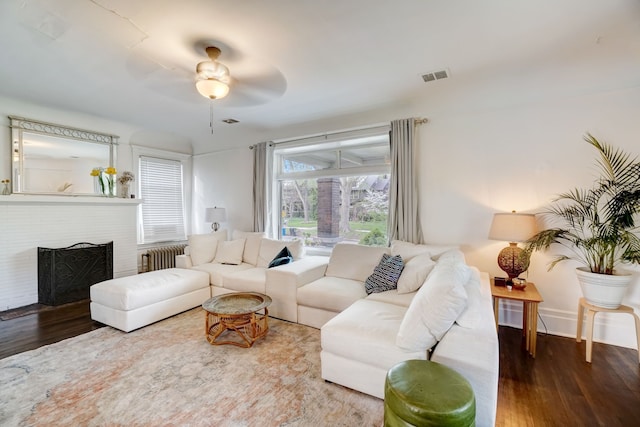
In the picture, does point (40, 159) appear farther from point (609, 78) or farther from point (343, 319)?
point (609, 78)

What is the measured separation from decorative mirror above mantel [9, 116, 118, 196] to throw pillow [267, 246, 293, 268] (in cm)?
314

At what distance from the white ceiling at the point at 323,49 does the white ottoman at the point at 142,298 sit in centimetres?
222

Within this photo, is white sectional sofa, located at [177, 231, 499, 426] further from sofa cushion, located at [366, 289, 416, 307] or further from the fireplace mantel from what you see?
the fireplace mantel

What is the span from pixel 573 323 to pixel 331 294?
254 cm

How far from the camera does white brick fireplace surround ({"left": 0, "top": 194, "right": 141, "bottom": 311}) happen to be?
3.54 metres

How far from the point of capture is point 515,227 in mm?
2732

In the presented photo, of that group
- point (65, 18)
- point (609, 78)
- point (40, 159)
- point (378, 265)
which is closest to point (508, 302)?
point (378, 265)

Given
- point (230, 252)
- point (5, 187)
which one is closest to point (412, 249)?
point (230, 252)

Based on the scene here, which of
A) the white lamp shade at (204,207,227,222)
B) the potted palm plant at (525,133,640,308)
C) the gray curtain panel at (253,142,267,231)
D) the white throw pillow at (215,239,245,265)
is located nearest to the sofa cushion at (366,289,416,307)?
the potted palm plant at (525,133,640,308)

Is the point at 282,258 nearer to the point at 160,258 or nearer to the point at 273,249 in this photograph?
the point at 273,249

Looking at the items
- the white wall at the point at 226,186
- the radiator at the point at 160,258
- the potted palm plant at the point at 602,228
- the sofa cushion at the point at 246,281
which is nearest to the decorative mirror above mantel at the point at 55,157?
the radiator at the point at 160,258

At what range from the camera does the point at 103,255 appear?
4.17 metres

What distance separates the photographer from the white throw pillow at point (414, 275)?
2.76 metres

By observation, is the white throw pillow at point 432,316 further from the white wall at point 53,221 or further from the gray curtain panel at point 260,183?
the white wall at point 53,221
